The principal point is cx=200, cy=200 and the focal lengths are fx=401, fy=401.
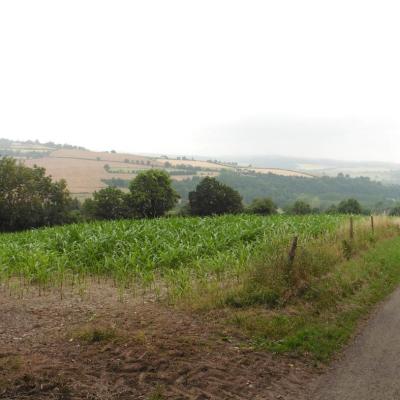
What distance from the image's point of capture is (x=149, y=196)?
45.4 metres

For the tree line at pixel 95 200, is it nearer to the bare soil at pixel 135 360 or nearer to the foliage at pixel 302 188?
the bare soil at pixel 135 360

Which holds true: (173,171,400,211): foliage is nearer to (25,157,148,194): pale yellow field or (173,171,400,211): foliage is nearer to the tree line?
(25,157,148,194): pale yellow field

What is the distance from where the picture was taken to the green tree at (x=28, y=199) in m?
41.6

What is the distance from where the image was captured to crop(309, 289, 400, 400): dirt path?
5.74 meters

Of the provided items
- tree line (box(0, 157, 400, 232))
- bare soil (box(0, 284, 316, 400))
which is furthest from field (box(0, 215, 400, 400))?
tree line (box(0, 157, 400, 232))

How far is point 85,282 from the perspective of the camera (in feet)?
38.1

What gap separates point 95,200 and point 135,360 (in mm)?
40270

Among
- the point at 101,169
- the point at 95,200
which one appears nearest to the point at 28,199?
the point at 95,200

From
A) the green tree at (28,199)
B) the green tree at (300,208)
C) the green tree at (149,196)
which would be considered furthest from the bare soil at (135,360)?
the green tree at (300,208)

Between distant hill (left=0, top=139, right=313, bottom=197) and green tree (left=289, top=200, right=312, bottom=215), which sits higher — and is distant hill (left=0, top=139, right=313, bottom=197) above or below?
above

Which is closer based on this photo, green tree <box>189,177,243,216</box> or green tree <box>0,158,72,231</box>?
green tree <box>0,158,72,231</box>

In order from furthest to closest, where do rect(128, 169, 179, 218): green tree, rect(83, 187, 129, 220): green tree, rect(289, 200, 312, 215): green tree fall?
1. rect(289, 200, 312, 215): green tree
2. rect(128, 169, 179, 218): green tree
3. rect(83, 187, 129, 220): green tree

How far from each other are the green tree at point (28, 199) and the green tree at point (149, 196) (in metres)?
7.43

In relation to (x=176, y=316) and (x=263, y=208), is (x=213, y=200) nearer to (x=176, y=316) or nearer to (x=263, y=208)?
(x=263, y=208)
